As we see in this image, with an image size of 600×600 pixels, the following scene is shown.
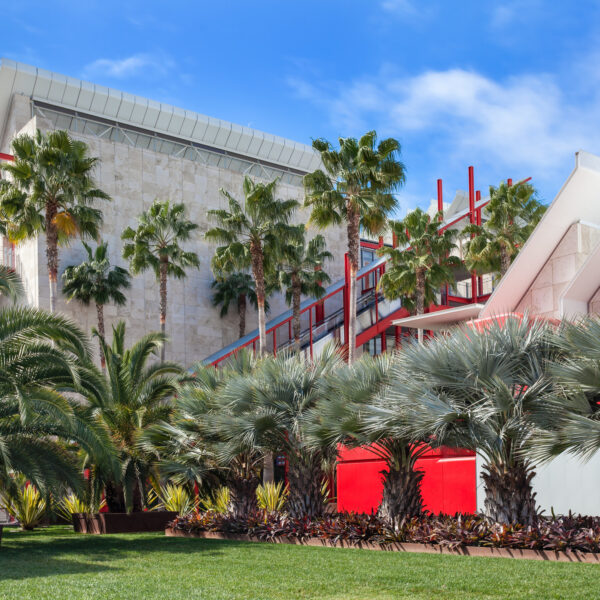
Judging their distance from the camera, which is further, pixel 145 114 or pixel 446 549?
pixel 145 114

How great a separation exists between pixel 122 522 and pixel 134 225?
2525 centimetres

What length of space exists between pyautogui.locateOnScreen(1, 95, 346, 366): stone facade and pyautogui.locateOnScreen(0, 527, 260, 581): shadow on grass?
22.8m

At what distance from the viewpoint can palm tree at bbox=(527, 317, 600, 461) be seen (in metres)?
11.2

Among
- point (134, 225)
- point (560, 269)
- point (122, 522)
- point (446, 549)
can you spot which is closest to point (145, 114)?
point (134, 225)

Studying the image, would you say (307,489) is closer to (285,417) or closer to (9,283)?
(285,417)

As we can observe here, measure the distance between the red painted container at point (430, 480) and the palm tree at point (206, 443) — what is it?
249 centimetres

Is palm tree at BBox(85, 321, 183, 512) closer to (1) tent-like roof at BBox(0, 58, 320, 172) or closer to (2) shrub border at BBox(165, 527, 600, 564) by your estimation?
(2) shrub border at BBox(165, 527, 600, 564)

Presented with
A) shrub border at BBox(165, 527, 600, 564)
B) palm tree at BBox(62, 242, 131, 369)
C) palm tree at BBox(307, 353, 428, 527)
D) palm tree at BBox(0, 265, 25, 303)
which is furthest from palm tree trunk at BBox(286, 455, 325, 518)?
palm tree at BBox(62, 242, 131, 369)

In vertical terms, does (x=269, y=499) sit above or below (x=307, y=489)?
below

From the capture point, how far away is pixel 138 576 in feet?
37.6

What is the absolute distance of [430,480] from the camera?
18.8 metres

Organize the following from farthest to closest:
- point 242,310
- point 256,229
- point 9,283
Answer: point 242,310
point 256,229
point 9,283

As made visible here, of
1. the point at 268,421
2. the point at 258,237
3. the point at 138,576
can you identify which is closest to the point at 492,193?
the point at 258,237

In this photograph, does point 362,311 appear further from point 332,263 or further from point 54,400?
point 54,400
